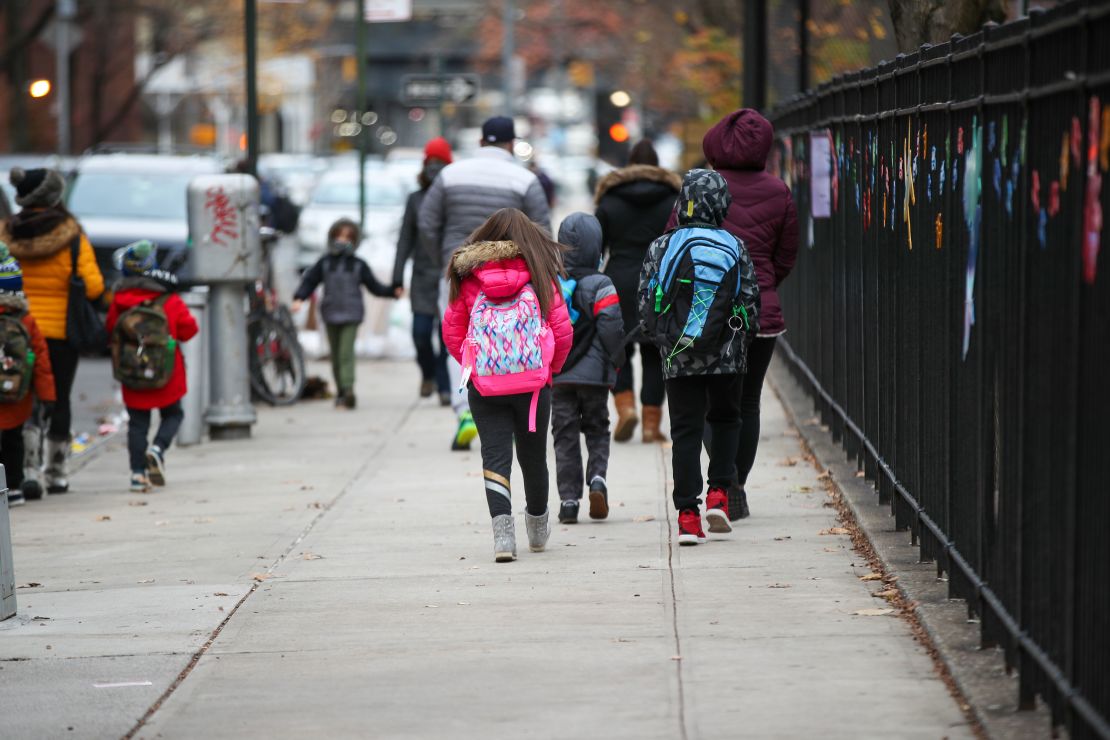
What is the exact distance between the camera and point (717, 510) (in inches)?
340

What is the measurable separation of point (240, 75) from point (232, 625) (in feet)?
177

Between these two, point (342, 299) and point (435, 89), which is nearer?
point (342, 299)

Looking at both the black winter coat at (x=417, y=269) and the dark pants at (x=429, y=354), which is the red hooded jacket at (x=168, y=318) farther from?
the dark pants at (x=429, y=354)

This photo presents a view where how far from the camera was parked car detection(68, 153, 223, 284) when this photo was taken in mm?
20600

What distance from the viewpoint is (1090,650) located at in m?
4.65

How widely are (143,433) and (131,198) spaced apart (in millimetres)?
11069

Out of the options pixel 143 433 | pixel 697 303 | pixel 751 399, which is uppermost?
pixel 697 303

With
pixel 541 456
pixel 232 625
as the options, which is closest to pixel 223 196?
pixel 541 456

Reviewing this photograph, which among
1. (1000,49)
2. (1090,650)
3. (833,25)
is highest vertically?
(833,25)

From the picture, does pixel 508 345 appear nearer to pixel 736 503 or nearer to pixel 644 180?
pixel 736 503

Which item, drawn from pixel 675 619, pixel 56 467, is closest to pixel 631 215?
pixel 56 467

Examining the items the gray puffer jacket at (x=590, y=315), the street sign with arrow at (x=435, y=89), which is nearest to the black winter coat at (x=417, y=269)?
the gray puffer jacket at (x=590, y=315)

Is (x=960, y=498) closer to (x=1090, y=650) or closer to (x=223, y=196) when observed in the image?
(x=1090, y=650)

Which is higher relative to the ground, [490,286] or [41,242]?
[41,242]
